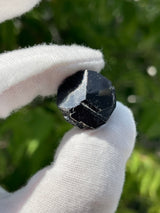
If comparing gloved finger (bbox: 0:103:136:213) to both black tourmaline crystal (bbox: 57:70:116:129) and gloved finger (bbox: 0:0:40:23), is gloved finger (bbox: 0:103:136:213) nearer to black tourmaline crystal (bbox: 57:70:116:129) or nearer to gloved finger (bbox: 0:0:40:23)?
black tourmaline crystal (bbox: 57:70:116:129)

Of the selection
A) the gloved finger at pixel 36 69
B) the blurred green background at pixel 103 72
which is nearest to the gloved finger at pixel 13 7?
the gloved finger at pixel 36 69

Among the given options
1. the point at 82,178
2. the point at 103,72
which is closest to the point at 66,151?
the point at 82,178

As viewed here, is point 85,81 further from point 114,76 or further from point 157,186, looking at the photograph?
point 114,76

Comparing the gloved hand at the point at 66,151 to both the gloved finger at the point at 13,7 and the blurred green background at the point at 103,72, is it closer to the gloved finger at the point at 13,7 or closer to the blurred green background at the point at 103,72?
the gloved finger at the point at 13,7

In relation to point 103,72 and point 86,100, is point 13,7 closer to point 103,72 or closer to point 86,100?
point 86,100

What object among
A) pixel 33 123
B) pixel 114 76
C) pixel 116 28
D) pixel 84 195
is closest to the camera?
pixel 84 195

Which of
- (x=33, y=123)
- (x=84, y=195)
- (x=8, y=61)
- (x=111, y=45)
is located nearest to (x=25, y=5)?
(x=8, y=61)
